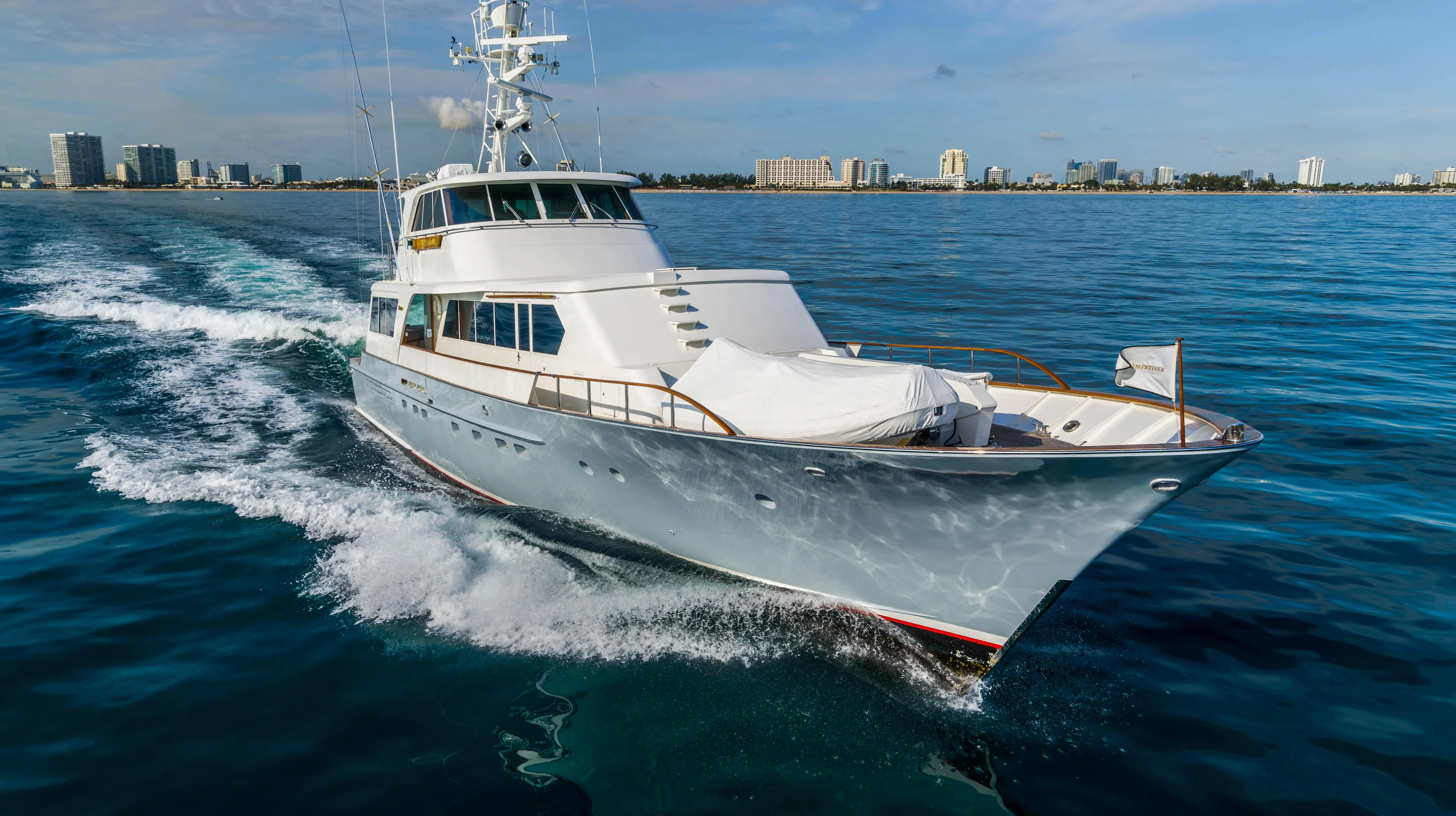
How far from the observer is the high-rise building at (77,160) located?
99188 millimetres

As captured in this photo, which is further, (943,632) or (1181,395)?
(943,632)

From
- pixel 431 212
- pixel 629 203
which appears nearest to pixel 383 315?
pixel 431 212

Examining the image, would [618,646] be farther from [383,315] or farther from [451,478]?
[383,315]

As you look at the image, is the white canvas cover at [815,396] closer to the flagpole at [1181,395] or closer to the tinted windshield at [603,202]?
the flagpole at [1181,395]

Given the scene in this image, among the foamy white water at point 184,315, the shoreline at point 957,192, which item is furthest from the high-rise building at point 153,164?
the foamy white water at point 184,315

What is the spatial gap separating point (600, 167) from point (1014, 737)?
10716 millimetres

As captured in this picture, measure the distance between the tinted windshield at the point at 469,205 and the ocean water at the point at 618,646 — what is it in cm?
385

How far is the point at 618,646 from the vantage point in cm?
691

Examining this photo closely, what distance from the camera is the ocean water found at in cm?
536

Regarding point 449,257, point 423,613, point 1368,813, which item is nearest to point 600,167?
point 449,257

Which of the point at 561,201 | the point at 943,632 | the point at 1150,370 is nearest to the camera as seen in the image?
the point at 1150,370

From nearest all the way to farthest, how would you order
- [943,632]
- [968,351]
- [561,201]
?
[943,632] → [968,351] → [561,201]

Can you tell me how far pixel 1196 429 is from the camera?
6.55 metres

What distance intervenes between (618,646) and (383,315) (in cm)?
837
